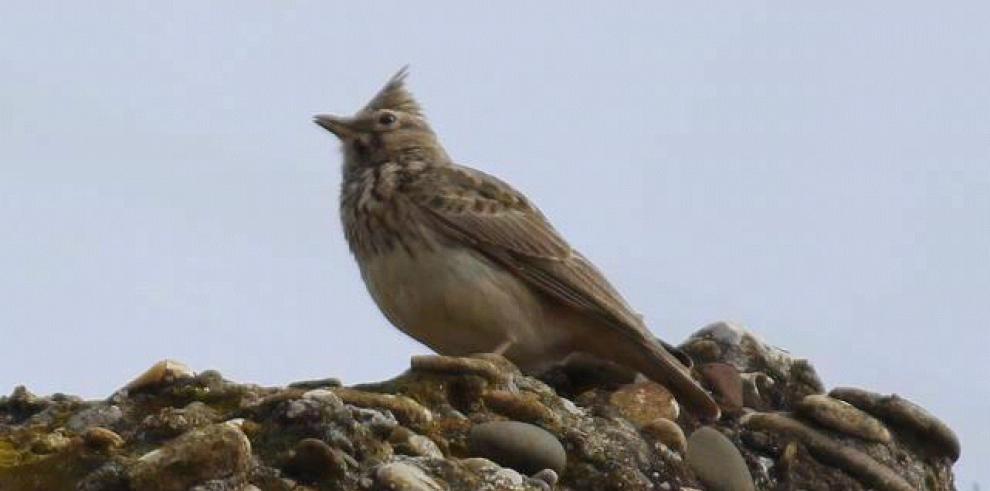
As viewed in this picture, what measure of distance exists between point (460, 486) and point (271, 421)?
27.1 inches

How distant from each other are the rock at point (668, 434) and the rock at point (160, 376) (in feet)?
5.45

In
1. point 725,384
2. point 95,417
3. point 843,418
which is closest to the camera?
point 95,417

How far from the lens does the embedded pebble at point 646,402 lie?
27.3 ft

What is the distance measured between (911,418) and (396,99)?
5.27 metres

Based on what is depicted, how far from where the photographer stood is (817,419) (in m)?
8.24

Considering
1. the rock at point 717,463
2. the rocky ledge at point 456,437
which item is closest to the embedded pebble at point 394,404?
the rocky ledge at point 456,437

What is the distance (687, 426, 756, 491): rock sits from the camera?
739 centimetres

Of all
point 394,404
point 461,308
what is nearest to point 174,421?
point 394,404

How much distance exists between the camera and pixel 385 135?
1226 centimetres

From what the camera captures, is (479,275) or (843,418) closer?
(843,418)

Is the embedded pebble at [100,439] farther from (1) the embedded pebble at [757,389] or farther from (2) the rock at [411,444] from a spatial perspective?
(1) the embedded pebble at [757,389]

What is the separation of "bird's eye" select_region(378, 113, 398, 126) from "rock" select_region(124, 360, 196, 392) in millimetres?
5099

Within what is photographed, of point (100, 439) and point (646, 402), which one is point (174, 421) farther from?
point (646, 402)

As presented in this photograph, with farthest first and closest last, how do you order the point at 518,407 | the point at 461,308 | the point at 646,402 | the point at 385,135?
the point at 385,135 < the point at 461,308 < the point at 646,402 < the point at 518,407
